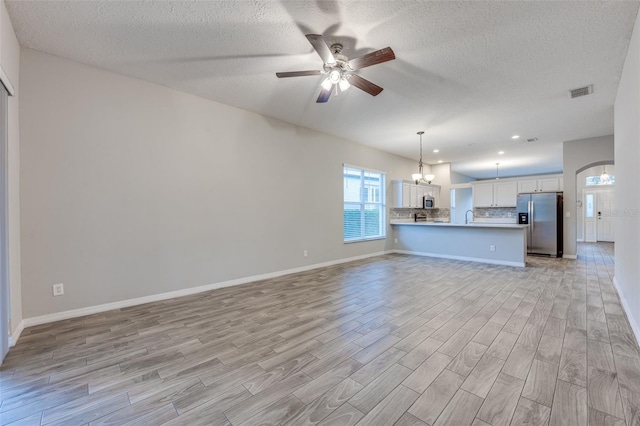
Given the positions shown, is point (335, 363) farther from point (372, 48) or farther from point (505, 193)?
point (505, 193)

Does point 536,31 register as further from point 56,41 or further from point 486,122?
point 56,41

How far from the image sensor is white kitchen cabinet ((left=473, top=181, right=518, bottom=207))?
8.68m

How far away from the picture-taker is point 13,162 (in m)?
2.45

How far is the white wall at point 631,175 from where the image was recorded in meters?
2.31

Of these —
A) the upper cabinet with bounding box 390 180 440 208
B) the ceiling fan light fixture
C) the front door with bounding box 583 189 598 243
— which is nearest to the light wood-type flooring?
the ceiling fan light fixture

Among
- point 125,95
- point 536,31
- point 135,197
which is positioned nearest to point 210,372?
point 135,197

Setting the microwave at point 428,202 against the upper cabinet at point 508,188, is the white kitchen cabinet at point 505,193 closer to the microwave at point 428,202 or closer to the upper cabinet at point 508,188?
the upper cabinet at point 508,188

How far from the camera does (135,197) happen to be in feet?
10.8

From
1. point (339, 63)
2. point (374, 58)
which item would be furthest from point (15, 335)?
point (374, 58)

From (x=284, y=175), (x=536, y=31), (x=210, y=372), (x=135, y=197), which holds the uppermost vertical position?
(x=536, y=31)

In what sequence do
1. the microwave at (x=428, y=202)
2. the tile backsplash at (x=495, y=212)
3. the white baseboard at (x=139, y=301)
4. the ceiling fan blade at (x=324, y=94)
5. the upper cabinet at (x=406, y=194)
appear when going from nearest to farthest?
the white baseboard at (x=139, y=301) < the ceiling fan blade at (x=324, y=94) < the upper cabinet at (x=406, y=194) < the microwave at (x=428, y=202) < the tile backsplash at (x=495, y=212)

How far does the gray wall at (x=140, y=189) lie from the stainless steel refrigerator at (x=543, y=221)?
19.8 ft

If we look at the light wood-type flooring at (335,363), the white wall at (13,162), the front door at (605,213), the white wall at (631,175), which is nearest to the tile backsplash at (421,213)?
the light wood-type flooring at (335,363)

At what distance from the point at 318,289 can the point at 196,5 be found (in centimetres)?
342
